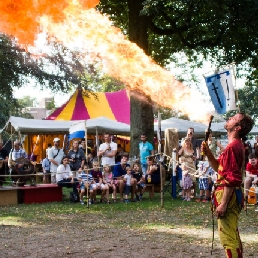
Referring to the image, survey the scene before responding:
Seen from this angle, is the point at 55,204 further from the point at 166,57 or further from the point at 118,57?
the point at 166,57

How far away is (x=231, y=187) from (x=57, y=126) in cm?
1568

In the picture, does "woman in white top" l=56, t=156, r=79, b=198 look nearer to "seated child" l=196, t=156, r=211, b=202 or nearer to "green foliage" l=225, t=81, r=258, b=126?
"seated child" l=196, t=156, r=211, b=202

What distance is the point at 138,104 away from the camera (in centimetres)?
1662

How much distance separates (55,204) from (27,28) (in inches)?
172

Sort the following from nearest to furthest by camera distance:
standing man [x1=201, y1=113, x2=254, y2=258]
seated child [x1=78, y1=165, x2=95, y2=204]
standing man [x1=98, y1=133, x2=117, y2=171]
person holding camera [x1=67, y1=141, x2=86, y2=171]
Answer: standing man [x1=201, y1=113, x2=254, y2=258], seated child [x1=78, y1=165, x2=95, y2=204], person holding camera [x1=67, y1=141, x2=86, y2=171], standing man [x1=98, y1=133, x2=117, y2=171]

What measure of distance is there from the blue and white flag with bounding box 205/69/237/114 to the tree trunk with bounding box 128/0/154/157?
27.2 ft

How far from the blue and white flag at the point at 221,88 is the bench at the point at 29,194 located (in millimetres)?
6981

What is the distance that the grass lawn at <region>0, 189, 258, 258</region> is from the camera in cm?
710

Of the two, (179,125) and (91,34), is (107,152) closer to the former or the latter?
(91,34)

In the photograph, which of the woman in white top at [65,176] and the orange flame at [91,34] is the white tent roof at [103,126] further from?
the orange flame at [91,34]

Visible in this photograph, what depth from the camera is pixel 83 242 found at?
7.75 meters

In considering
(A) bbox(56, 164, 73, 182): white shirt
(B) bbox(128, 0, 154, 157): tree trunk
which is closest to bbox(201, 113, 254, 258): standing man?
(A) bbox(56, 164, 73, 182): white shirt

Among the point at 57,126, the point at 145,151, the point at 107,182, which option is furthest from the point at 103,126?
the point at 107,182

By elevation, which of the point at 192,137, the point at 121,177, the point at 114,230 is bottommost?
the point at 114,230
